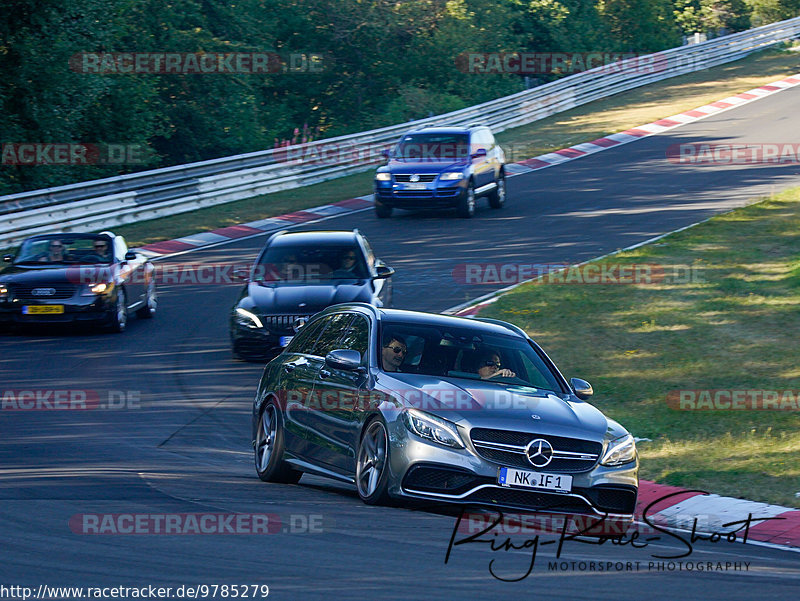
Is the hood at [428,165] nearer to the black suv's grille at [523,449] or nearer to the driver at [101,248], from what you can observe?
the driver at [101,248]

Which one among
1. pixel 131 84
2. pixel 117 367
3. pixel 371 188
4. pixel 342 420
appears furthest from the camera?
pixel 131 84

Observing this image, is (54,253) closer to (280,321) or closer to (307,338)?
(280,321)

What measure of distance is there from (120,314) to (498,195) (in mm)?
12857

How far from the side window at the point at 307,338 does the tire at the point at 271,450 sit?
53cm

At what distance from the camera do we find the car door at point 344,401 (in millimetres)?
8828

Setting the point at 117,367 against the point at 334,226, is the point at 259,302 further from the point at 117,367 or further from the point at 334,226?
the point at 334,226

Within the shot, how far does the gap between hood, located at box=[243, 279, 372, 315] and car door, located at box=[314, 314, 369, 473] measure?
243 inches

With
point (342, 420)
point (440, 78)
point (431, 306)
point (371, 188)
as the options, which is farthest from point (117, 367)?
point (440, 78)

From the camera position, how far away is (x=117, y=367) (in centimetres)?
1564

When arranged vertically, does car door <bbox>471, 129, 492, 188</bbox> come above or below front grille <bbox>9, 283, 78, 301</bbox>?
above

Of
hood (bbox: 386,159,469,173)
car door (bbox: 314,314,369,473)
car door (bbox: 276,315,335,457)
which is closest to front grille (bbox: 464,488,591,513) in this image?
car door (bbox: 314,314,369,473)

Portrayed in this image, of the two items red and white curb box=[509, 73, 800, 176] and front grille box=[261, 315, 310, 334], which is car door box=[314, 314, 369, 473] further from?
red and white curb box=[509, 73, 800, 176]

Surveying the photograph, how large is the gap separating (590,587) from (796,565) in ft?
5.76

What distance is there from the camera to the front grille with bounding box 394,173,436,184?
2712cm
